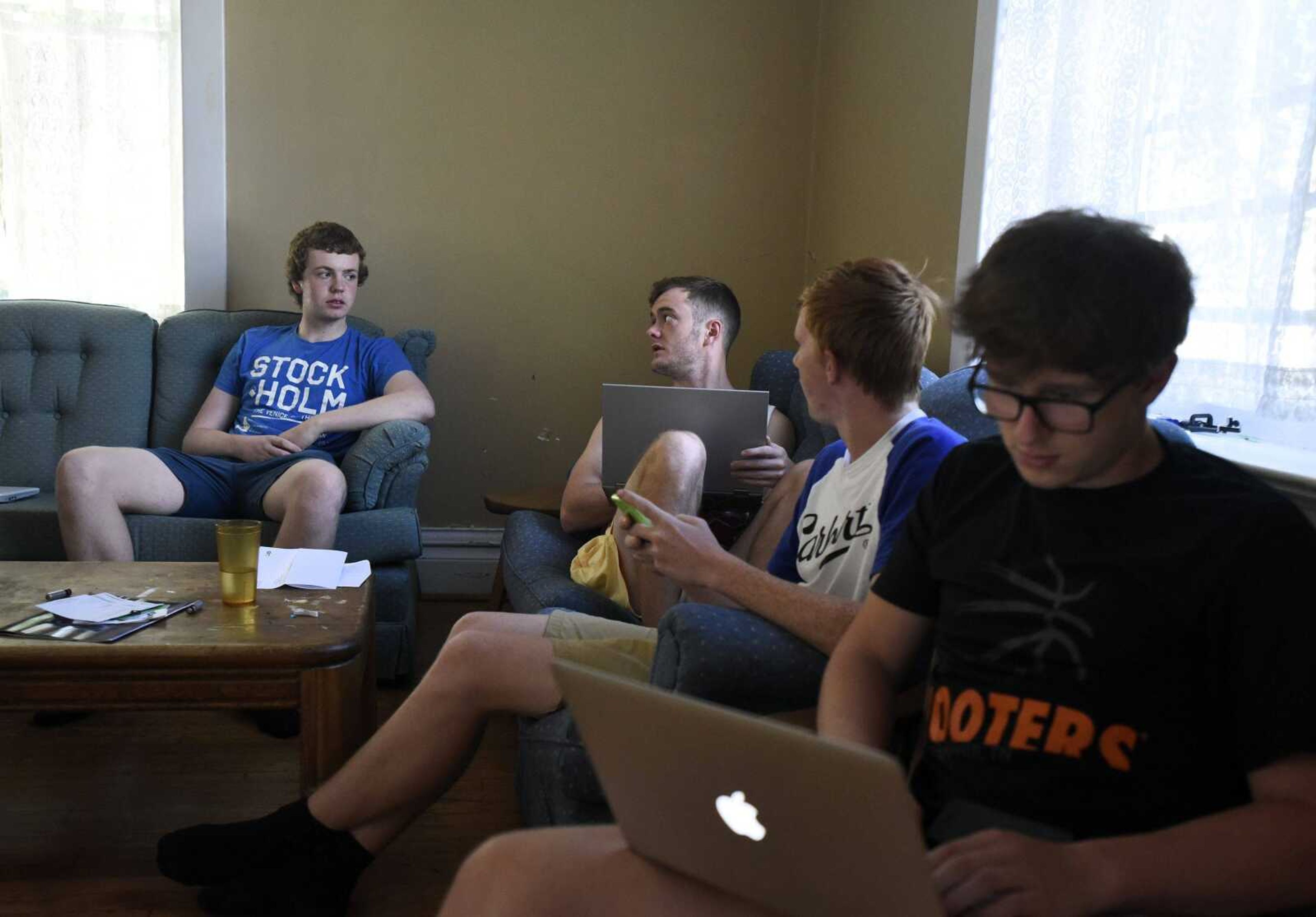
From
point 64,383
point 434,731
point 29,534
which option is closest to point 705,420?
point 434,731

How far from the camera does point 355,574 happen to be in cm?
218

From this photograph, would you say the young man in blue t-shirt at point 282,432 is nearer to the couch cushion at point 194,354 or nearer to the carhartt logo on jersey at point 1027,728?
the couch cushion at point 194,354

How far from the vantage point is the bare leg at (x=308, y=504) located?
2.71 m

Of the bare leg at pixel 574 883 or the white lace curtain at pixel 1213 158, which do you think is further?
the white lace curtain at pixel 1213 158

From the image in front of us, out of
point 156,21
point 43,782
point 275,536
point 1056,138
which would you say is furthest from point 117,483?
point 1056,138

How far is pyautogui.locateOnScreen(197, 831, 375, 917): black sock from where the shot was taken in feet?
5.45

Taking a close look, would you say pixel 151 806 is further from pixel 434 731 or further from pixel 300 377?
pixel 300 377

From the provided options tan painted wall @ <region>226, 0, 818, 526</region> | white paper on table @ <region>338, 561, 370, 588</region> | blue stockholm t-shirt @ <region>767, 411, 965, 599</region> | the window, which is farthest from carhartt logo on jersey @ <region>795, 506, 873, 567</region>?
the window

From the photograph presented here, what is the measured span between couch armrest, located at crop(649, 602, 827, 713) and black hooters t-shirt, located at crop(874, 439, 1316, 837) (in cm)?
32

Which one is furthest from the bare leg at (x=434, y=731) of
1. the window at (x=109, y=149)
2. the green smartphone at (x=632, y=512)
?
the window at (x=109, y=149)

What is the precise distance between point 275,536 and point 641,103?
190 centimetres

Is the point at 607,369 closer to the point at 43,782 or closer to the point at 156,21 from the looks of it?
the point at 156,21

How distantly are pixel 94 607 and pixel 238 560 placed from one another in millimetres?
234

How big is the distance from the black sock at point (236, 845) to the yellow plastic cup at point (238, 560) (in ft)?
1.28
